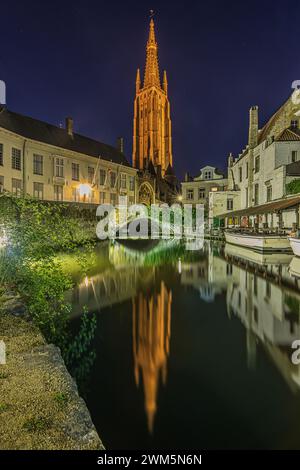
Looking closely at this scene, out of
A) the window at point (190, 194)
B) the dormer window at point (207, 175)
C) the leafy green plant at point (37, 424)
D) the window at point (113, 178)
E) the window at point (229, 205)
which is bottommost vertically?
the leafy green plant at point (37, 424)

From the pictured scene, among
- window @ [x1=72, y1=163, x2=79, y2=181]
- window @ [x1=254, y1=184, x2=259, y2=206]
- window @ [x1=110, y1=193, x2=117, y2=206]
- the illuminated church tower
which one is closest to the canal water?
window @ [x1=254, y1=184, x2=259, y2=206]

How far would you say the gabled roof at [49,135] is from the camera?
31.8 meters

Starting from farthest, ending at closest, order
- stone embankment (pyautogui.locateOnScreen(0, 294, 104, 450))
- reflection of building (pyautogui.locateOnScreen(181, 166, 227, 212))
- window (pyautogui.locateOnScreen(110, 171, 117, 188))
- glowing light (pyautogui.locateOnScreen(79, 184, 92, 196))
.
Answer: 1. reflection of building (pyautogui.locateOnScreen(181, 166, 227, 212))
2. window (pyautogui.locateOnScreen(110, 171, 117, 188))
3. glowing light (pyautogui.locateOnScreen(79, 184, 92, 196))
4. stone embankment (pyautogui.locateOnScreen(0, 294, 104, 450))

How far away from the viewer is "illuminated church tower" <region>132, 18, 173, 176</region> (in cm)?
8544

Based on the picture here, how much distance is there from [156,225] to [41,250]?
4623cm

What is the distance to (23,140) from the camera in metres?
30.7

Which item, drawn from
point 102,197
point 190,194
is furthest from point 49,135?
point 190,194

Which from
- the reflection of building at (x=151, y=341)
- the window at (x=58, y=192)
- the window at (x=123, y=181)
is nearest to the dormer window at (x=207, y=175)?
the window at (x=123, y=181)

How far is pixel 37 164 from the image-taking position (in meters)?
32.6

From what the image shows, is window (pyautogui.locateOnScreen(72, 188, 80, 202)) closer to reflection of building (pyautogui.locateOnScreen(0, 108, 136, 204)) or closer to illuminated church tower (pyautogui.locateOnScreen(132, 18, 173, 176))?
reflection of building (pyautogui.locateOnScreen(0, 108, 136, 204))

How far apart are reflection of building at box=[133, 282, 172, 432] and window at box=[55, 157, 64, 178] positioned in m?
27.4

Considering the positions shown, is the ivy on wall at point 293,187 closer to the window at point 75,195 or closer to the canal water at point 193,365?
the canal water at point 193,365

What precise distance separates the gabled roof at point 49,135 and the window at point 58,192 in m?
4.98
